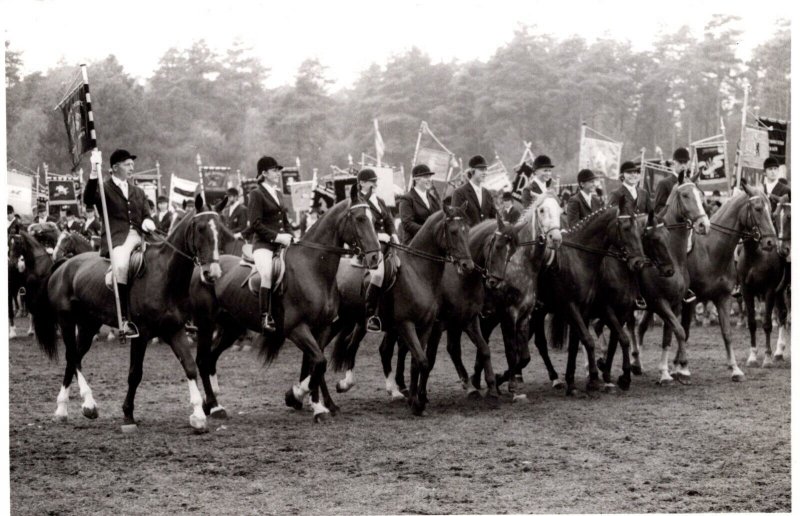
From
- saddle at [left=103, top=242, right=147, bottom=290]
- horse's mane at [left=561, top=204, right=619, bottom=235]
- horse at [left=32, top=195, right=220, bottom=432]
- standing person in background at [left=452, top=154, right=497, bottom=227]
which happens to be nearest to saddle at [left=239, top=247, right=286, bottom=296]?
horse at [left=32, top=195, right=220, bottom=432]

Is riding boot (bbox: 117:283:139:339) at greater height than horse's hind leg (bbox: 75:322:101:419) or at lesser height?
greater

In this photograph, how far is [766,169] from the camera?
17.1 metres

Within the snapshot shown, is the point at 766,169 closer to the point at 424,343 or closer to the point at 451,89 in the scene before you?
the point at 451,89

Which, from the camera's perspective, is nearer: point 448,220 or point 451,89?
point 448,220

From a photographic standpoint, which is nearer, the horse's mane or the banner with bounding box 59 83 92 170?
the banner with bounding box 59 83 92 170

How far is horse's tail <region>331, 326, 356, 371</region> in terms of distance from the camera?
13.7m

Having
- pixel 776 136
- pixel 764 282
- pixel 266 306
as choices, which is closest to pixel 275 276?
pixel 266 306

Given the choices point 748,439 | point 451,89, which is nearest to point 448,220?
point 748,439

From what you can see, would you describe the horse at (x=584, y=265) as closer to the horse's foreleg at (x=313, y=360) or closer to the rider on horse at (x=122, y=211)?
the horse's foreleg at (x=313, y=360)

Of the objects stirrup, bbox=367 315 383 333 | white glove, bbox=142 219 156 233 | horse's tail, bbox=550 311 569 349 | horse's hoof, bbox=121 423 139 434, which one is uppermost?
white glove, bbox=142 219 156 233

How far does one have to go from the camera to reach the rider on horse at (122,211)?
38.8 ft

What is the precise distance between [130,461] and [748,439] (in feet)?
20.7

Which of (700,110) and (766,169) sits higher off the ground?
(700,110)

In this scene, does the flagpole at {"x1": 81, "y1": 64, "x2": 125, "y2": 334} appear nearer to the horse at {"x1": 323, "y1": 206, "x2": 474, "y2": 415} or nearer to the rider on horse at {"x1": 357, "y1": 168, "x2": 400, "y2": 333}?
the rider on horse at {"x1": 357, "y1": 168, "x2": 400, "y2": 333}
